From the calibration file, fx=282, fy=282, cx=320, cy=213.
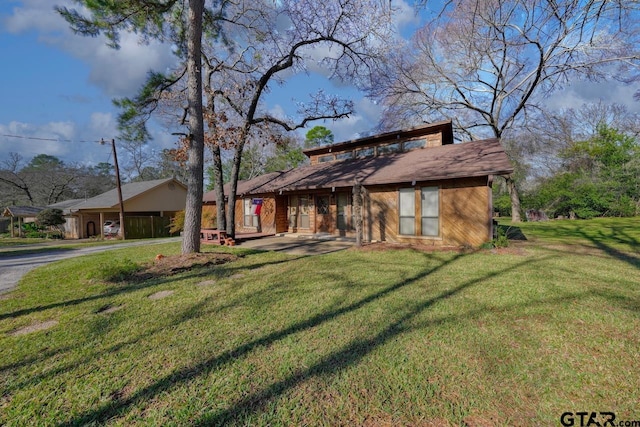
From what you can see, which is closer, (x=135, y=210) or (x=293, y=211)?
(x=293, y=211)

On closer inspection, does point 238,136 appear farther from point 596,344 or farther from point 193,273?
point 596,344

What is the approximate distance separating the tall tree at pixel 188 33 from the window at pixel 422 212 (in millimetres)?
6950

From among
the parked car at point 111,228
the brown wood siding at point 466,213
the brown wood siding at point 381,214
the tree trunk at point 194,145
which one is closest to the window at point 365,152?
the brown wood siding at point 381,214

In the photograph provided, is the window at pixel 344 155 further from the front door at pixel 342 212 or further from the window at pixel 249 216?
the window at pixel 249 216

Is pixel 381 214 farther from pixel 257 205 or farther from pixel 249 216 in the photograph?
pixel 249 216

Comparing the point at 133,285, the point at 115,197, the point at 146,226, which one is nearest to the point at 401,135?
the point at 133,285

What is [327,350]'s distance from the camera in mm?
3031

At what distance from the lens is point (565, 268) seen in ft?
20.5

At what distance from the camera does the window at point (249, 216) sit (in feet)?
54.0

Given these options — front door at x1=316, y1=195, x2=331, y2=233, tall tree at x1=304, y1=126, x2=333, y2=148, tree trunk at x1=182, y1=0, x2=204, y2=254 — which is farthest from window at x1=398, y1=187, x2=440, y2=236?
tall tree at x1=304, y1=126, x2=333, y2=148

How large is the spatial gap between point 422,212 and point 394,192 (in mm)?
1281

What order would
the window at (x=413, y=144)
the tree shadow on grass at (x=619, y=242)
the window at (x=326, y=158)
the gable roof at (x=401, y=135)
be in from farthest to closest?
the window at (x=326, y=158)
the window at (x=413, y=144)
the gable roof at (x=401, y=135)
the tree shadow on grass at (x=619, y=242)

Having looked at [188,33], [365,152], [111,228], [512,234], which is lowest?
[512,234]

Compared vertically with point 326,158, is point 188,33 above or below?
above
